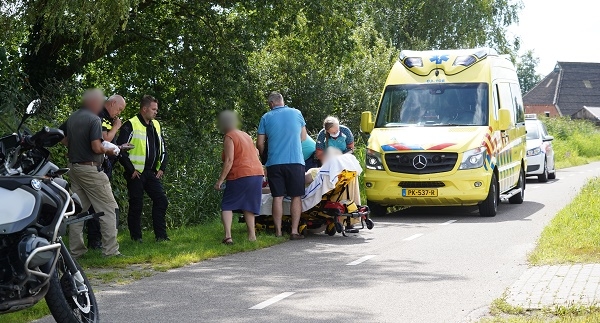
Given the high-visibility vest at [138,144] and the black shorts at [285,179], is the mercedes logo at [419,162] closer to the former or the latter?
the black shorts at [285,179]

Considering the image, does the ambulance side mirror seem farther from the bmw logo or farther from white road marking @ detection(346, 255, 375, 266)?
the bmw logo

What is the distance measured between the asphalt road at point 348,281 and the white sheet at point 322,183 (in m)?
0.56

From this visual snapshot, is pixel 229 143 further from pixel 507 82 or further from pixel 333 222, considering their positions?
pixel 507 82

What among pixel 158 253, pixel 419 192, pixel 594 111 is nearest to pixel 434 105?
pixel 419 192

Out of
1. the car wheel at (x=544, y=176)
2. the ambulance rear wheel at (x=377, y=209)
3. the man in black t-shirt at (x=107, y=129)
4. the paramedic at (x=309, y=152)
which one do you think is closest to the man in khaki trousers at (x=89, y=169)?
the man in black t-shirt at (x=107, y=129)

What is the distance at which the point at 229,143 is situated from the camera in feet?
43.9

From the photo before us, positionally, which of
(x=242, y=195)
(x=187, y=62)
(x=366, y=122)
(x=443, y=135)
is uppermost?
(x=187, y=62)

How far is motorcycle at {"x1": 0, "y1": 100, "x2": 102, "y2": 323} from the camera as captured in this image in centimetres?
640

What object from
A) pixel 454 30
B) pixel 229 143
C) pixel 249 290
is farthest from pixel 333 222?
pixel 454 30

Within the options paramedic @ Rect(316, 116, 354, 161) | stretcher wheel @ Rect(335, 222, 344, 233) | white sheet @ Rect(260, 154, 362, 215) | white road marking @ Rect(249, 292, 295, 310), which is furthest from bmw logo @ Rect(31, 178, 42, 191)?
paramedic @ Rect(316, 116, 354, 161)

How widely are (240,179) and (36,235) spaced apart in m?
6.92

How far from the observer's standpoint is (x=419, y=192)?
56.7 feet

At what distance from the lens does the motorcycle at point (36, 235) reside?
640 cm

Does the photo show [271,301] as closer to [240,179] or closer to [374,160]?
[240,179]
